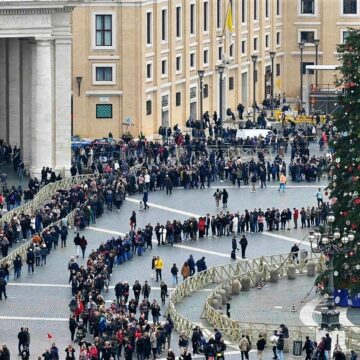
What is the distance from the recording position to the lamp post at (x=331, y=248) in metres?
103

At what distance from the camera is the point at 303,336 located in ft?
350

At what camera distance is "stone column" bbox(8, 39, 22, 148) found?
145 meters

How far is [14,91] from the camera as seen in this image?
146m

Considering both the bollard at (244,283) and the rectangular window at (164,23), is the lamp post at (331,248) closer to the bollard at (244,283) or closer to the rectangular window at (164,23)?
the bollard at (244,283)

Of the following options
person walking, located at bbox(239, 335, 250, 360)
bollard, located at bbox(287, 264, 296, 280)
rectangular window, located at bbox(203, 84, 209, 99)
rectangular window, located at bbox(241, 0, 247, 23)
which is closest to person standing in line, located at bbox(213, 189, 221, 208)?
bollard, located at bbox(287, 264, 296, 280)

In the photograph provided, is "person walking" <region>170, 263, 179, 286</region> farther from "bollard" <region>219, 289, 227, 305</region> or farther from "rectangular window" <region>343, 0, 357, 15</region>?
"rectangular window" <region>343, 0, 357, 15</region>

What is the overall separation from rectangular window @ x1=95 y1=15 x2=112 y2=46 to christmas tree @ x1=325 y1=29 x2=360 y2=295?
47.3 m

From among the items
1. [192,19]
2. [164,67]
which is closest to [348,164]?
[164,67]

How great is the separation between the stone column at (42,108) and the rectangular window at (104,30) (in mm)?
17159

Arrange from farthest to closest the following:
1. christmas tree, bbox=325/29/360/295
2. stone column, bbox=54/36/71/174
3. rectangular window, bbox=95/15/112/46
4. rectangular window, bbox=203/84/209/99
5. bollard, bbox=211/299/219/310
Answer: rectangular window, bbox=203/84/209/99
rectangular window, bbox=95/15/112/46
stone column, bbox=54/36/71/174
bollard, bbox=211/299/219/310
christmas tree, bbox=325/29/360/295

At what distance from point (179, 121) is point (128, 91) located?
7683mm

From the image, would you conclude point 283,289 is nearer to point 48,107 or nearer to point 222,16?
point 48,107

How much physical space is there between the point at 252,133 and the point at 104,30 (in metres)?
11.0

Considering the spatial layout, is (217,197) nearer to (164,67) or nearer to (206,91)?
(164,67)
